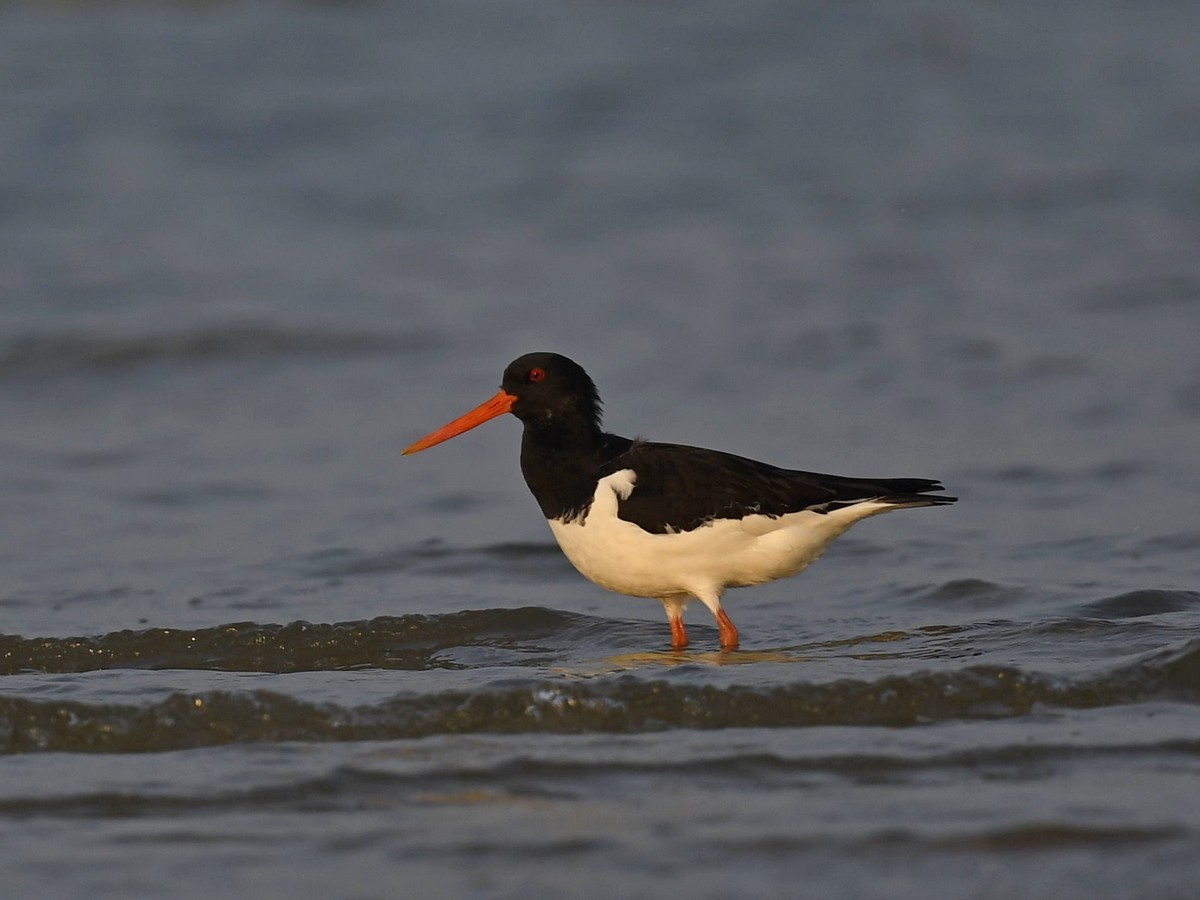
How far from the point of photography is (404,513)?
27.9 feet

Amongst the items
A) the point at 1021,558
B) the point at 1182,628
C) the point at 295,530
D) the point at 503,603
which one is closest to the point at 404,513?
the point at 295,530

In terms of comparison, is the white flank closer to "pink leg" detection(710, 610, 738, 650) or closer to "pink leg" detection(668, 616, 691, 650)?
"pink leg" detection(710, 610, 738, 650)

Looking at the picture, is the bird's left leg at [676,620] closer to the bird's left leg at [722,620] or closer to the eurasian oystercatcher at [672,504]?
the eurasian oystercatcher at [672,504]

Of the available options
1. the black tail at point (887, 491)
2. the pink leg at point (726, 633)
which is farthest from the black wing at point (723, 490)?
the pink leg at point (726, 633)

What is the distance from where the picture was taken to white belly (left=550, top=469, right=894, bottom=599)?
629 centimetres

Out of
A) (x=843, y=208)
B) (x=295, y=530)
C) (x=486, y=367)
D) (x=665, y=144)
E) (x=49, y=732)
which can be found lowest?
(x=49, y=732)

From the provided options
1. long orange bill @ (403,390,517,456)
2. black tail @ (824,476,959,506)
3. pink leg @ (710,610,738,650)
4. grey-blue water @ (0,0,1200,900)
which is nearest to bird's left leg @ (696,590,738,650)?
pink leg @ (710,610,738,650)

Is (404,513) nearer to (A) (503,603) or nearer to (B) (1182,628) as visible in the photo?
(A) (503,603)

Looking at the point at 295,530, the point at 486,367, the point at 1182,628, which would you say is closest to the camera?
the point at 1182,628

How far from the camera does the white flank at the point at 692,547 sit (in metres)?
6.29

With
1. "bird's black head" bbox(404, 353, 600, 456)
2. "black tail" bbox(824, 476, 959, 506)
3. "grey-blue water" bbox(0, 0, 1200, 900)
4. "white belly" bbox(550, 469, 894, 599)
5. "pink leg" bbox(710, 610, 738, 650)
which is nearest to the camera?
"grey-blue water" bbox(0, 0, 1200, 900)

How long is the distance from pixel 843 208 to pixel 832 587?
24.1ft

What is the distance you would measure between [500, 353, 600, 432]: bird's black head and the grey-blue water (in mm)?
870

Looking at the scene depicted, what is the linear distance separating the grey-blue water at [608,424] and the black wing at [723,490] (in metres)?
0.54
